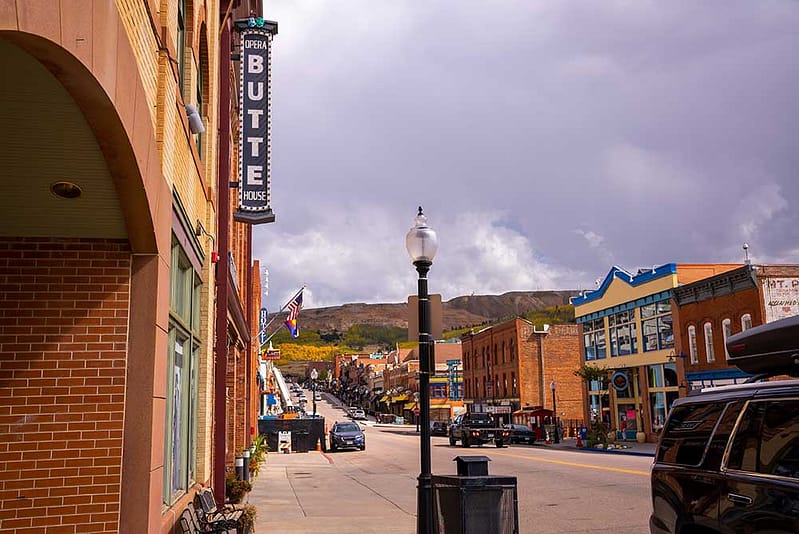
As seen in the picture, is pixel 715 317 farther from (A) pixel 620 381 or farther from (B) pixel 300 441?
(B) pixel 300 441

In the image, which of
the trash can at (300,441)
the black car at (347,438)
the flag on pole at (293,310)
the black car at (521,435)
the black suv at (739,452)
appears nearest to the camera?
the black suv at (739,452)

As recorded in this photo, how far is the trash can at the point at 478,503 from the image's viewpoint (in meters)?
8.18

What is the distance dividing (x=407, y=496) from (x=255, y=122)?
30.6ft

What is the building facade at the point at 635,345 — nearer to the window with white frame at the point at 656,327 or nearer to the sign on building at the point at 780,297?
the window with white frame at the point at 656,327

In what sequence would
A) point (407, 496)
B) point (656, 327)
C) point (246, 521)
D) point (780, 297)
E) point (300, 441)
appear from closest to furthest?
point (246, 521), point (407, 496), point (780, 297), point (300, 441), point (656, 327)

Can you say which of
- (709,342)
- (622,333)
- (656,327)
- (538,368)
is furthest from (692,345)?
(538,368)

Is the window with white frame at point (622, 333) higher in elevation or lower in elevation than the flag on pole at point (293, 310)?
lower

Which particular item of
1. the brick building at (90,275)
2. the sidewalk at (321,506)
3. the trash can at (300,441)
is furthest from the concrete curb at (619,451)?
the brick building at (90,275)

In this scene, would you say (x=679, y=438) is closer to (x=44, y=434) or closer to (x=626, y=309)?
(x=44, y=434)

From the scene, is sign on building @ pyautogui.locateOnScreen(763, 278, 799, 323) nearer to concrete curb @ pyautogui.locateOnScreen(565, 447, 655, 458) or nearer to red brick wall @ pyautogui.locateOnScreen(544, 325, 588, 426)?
concrete curb @ pyautogui.locateOnScreen(565, 447, 655, 458)

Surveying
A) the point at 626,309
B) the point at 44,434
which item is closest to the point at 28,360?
the point at 44,434

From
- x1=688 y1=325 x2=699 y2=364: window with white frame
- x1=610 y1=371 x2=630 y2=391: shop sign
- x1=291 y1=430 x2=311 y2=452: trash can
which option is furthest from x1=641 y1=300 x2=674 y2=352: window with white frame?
x1=291 y1=430 x2=311 y2=452: trash can

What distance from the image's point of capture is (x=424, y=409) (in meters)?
9.66

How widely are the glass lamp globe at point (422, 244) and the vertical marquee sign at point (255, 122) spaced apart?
5.93m
